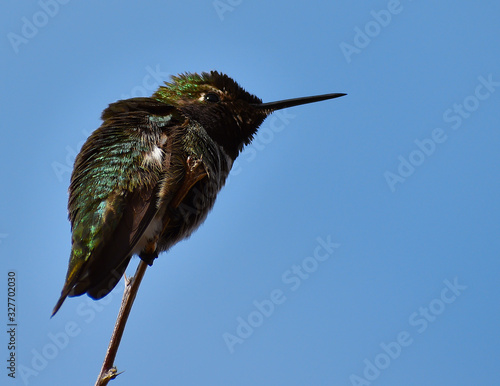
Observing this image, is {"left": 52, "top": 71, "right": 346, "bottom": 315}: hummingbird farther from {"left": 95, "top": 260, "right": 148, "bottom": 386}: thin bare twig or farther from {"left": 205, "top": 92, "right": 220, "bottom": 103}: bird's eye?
{"left": 95, "top": 260, "right": 148, "bottom": 386}: thin bare twig

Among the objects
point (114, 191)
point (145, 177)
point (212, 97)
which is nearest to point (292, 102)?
point (212, 97)

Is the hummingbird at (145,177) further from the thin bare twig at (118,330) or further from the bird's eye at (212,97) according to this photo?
the thin bare twig at (118,330)

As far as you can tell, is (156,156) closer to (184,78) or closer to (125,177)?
(125,177)

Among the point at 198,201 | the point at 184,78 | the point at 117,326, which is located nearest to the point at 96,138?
the point at 198,201

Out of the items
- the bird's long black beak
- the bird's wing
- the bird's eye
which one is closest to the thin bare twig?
the bird's wing

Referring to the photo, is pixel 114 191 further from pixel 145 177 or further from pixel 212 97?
pixel 212 97

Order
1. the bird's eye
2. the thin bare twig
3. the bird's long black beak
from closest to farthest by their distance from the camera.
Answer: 1. the thin bare twig
2. the bird's eye
3. the bird's long black beak

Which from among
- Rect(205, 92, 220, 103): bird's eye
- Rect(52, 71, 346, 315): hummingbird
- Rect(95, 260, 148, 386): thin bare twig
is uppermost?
Rect(205, 92, 220, 103): bird's eye

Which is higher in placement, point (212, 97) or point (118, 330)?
point (212, 97)
